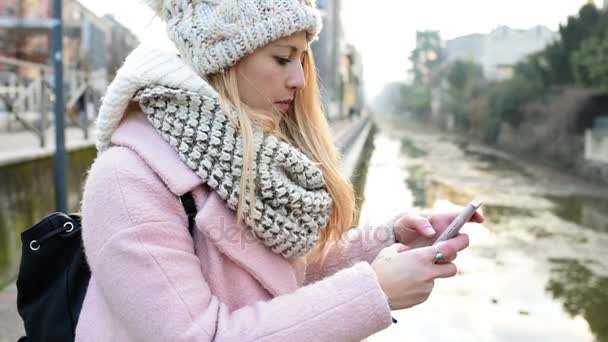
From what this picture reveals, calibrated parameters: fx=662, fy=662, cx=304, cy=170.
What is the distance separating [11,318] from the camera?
371cm

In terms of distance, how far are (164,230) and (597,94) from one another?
1987 cm

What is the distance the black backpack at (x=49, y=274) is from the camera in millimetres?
1237

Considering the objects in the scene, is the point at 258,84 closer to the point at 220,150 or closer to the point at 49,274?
the point at 220,150

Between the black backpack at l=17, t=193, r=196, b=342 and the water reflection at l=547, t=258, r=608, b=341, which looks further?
the water reflection at l=547, t=258, r=608, b=341

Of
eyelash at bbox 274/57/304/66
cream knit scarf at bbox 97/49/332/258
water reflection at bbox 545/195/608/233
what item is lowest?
water reflection at bbox 545/195/608/233

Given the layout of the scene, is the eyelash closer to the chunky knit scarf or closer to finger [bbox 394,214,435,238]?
the chunky knit scarf

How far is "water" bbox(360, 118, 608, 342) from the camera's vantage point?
4469mm

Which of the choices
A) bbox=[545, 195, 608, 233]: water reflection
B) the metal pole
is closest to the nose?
the metal pole

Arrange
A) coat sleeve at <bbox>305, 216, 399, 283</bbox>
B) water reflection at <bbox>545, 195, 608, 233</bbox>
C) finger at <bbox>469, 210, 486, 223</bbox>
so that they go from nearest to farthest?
finger at <bbox>469, 210, 486, 223</bbox>, coat sleeve at <bbox>305, 216, 399, 283</bbox>, water reflection at <bbox>545, 195, 608, 233</bbox>

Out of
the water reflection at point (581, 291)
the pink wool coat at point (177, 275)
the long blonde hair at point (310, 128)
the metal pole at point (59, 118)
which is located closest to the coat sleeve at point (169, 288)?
the pink wool coat at point (177, 275)

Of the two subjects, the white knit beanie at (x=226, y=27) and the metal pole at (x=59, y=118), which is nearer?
the white knit beanie at (x=226, y=27)

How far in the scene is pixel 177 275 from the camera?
3.48 feet

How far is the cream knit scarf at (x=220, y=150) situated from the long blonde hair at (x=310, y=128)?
0.06m

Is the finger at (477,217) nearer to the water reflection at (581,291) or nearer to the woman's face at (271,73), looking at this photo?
the woman's face at (271,73)
